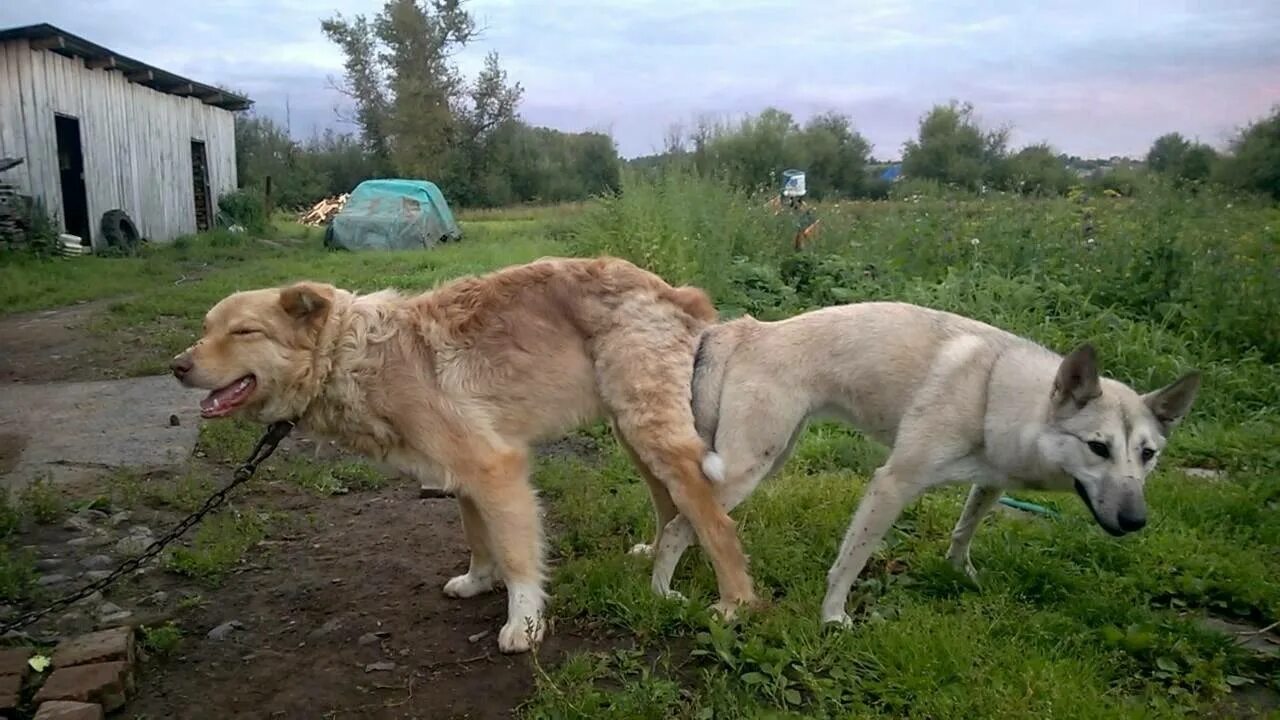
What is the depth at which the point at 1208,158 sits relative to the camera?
28.2 feet

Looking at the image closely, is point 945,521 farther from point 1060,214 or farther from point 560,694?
point 1060,214

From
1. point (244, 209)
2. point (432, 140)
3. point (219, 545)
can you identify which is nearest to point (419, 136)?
point (432, 140)

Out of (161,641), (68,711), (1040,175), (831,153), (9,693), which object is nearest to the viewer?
(68,711)

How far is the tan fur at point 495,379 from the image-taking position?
3.82 metres

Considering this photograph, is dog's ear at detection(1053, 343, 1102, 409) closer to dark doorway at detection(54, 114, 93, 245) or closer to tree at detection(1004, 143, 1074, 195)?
tree at detection(1004, 143, 1074, 195)

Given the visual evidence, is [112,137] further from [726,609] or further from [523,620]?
[726,609]

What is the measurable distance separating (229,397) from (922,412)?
9.95 feet

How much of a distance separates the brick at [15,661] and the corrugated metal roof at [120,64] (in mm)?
15859

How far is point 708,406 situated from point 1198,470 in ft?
11.8

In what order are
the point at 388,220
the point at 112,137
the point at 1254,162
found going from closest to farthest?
the point at 1254,162 < the point at 112,137 < the point at 388,220

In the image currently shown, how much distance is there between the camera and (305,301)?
3.92 meters

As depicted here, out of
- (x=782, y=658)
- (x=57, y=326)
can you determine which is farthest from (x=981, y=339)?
(x=57, y=326)

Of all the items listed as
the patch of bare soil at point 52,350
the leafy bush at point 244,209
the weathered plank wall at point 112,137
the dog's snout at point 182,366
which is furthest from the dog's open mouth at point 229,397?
the leafy bush at point 244,209

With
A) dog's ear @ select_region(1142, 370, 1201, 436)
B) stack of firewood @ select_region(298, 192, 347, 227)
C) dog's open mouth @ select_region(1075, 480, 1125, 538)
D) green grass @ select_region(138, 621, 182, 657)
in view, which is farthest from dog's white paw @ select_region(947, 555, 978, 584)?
stack of firewood @ select_region(298, 192, 347, 227)
